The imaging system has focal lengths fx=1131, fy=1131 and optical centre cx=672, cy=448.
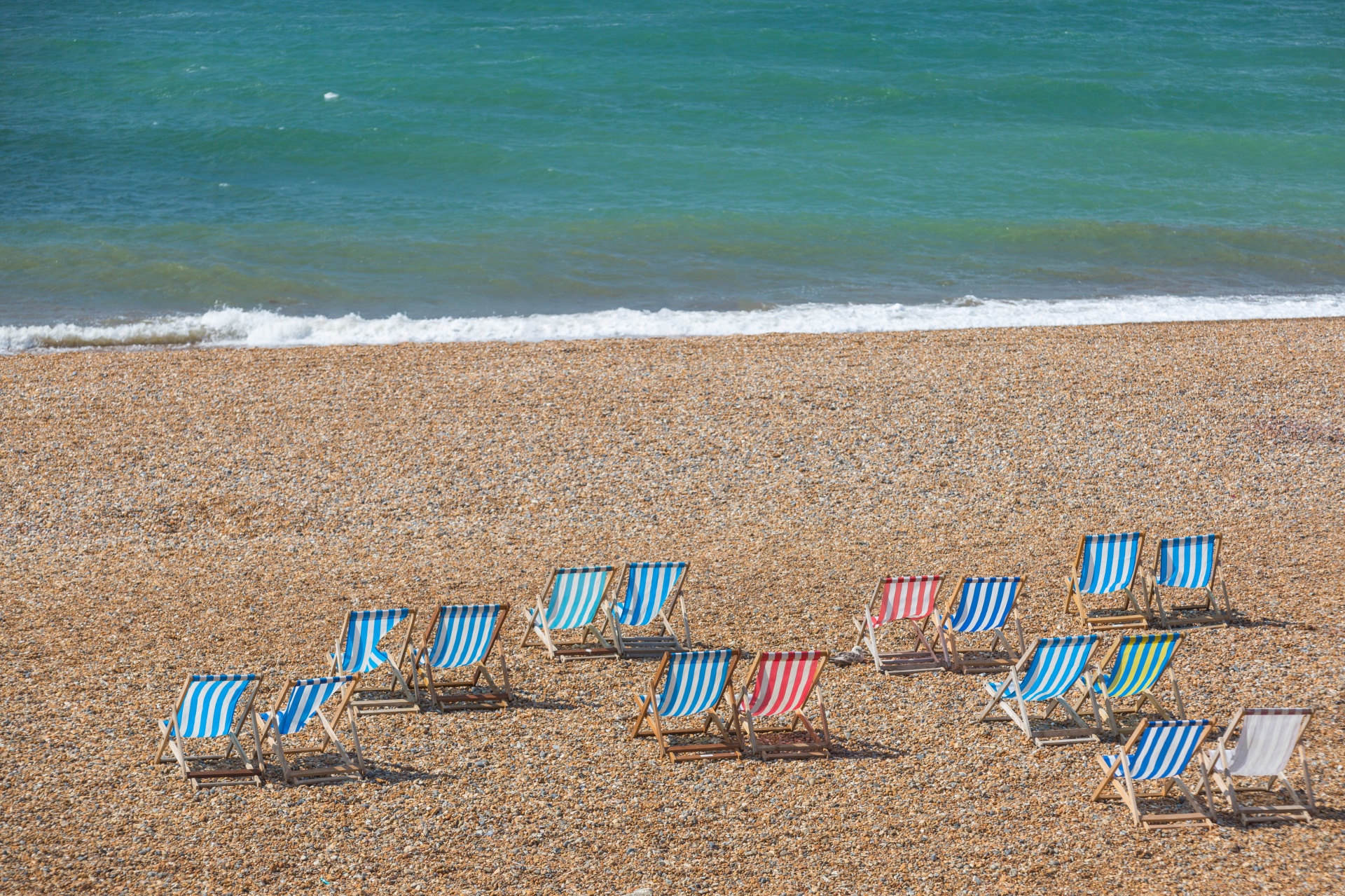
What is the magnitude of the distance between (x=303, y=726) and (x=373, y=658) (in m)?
0.69

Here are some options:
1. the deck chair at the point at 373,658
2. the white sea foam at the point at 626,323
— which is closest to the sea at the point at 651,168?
the white sea foam at the point at 626,323

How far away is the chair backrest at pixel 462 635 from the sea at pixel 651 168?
979cm

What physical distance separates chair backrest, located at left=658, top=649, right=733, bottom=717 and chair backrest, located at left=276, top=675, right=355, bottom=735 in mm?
2103

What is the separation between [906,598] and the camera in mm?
8477

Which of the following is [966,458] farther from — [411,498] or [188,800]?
[188,800]

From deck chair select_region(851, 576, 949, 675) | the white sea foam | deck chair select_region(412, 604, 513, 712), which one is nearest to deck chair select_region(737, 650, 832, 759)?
deck chair select_region(851, 576, 949, 675)

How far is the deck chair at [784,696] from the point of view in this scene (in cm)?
729

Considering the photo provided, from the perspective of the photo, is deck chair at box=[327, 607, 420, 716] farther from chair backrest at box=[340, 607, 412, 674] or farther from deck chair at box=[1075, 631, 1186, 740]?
deck chair at box=[1075, 631, 1186, 740]

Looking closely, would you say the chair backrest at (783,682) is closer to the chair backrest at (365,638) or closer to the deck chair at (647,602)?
the deck chair at (647,602)

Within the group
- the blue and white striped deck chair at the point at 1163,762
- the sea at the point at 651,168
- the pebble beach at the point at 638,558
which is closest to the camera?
the pebble beach at the point at 638,558

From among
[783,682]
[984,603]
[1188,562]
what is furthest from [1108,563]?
[783,682]

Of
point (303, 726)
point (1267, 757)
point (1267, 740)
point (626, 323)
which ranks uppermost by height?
point (1267, 740)

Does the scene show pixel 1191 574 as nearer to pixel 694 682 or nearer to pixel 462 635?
pixel 694 682

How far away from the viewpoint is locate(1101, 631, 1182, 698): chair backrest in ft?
24.8
